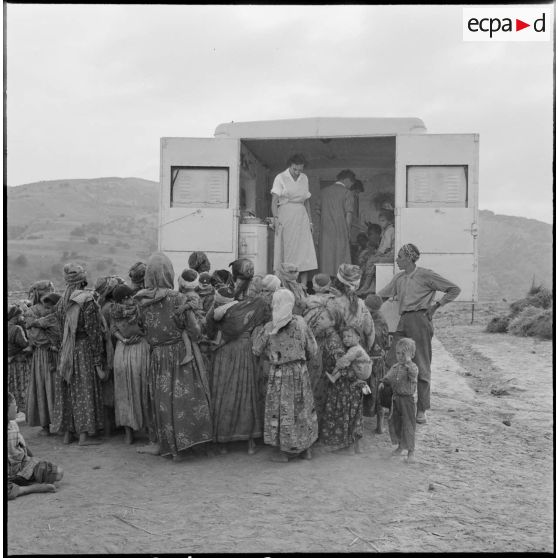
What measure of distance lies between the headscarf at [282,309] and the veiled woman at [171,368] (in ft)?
2.13

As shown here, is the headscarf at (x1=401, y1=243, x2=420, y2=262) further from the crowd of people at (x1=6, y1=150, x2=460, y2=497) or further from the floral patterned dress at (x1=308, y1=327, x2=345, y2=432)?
the floral patterned dress at (x1=308, y1=327, x2=345, y2=432)

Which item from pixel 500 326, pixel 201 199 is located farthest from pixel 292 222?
pixel 500 326

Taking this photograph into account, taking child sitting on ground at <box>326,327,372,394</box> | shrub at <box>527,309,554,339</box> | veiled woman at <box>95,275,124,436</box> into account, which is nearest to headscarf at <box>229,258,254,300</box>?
child sitting on ground at <box>326,327,372,394</box>

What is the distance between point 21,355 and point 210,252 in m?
2.24

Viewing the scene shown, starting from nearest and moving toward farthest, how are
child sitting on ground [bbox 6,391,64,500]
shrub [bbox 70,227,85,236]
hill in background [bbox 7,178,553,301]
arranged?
child sitting on ground [bbox 6,391,64,500] < hill in background [bbox 7,178,553,301] < shrub [bbox 70,227,85,236]

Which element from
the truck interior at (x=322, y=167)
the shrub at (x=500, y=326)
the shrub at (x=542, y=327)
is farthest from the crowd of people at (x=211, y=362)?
the shrub at (x=500, y=326)

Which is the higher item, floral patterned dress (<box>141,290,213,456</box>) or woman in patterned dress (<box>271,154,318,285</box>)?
woman in patterned dress (<box>271,154,318,285</box>)

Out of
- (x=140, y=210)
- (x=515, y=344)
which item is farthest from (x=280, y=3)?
(x=140, y=210)

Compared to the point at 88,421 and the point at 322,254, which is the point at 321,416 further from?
the point at 322,254

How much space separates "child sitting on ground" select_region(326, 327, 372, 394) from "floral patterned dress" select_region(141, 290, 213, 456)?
1.14m

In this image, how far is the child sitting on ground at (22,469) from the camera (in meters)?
4.87

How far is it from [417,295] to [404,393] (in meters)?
1.48

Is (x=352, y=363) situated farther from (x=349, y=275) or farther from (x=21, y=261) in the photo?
(x=21, y=261)

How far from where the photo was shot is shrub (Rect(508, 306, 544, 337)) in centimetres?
1889
